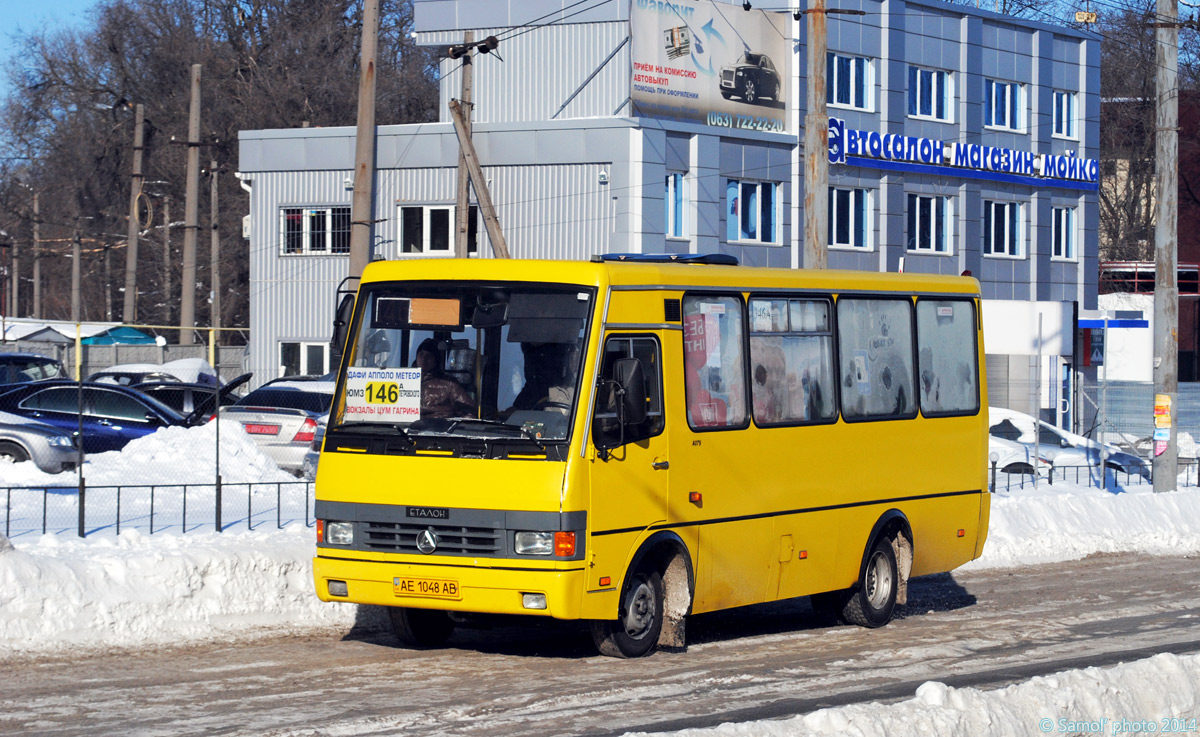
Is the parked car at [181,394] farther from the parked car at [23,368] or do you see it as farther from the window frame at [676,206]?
the window frame at [676,206]

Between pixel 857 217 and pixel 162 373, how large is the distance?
63.4 feet

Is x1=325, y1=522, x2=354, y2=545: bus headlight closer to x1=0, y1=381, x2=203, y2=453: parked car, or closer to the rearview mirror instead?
the rearview mirror

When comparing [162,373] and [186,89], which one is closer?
[162,373]

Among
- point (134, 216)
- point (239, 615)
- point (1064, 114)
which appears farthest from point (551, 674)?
point (1064, 114)

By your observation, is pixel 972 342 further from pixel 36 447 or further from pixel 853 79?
pixel 853 79

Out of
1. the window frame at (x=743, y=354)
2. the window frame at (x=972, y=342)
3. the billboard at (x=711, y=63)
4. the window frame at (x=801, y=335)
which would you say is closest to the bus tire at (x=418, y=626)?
the window frame at (x=743, y=354)

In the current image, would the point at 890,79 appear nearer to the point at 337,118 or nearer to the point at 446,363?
the point at 337,118

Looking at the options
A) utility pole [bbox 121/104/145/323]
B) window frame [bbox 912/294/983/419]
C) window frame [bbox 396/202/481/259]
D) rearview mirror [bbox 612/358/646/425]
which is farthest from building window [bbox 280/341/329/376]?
rearview mirror [bbox 612/358/646/425]

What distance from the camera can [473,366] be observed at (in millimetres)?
10008

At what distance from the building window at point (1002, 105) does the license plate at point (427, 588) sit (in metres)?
38.2

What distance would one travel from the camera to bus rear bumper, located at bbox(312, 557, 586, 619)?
9.47 m

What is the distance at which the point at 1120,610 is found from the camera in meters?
13.7

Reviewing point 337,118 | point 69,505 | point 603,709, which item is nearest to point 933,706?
point 603,709

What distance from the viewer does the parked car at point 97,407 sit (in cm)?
2134
